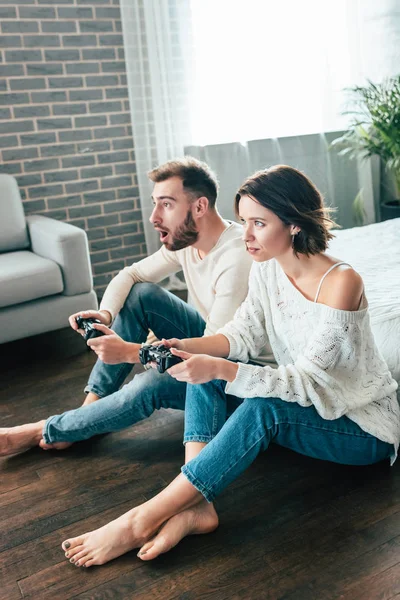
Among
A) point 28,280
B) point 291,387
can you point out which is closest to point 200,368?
point 291,387

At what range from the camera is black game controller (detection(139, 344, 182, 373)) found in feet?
4.95

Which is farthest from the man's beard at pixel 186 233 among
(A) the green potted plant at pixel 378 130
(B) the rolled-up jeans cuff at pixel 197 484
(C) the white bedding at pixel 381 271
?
(A) the green potted plant at pixel 378 130

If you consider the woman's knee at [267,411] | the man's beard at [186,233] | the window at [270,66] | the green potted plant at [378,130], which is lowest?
the woman's knee at [267,411]

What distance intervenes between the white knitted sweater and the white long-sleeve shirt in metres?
0.11

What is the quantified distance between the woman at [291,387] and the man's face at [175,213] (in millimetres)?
347

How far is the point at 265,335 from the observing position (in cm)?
178

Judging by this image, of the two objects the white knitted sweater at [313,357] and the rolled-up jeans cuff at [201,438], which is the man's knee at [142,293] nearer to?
the white knitted sweater at [313,357]

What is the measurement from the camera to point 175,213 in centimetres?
193

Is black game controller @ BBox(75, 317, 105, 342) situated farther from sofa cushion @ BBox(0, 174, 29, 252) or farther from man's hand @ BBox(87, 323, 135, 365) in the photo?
sofa cushion @ BBox(0, 174, 29, 252)

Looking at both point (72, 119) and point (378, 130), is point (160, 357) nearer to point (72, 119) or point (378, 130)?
point (72, 119)

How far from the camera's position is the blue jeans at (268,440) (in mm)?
1491

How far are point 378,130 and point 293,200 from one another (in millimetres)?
2872

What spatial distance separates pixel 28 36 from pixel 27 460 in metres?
2.47

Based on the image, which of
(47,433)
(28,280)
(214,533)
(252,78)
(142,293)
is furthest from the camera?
(252,78)
